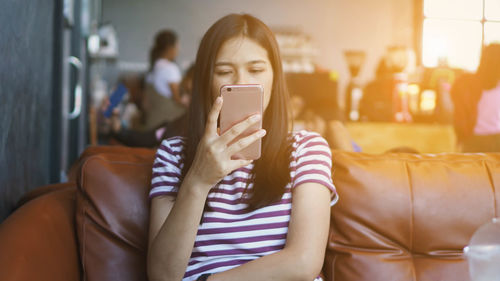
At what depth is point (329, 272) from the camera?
1.36 meters

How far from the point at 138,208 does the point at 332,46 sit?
704 cm

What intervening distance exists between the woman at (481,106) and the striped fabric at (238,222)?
2.66 metres

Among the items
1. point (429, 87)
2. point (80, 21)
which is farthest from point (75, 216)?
point (429, 87)

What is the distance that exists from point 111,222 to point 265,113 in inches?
21.3

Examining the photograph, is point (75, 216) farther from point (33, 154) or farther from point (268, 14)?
point (268, 14)

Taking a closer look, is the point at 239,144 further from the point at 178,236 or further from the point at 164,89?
the point at 164,89

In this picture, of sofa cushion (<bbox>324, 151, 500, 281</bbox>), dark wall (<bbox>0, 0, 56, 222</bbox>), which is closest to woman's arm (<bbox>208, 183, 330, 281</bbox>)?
sofa cushion (<bbox>324, 151, 500, 281</bbox>)

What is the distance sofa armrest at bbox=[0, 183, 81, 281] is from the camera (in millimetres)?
969

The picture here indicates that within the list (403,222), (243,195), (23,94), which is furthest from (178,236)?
(23,94)

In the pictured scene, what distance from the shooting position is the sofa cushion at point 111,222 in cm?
131

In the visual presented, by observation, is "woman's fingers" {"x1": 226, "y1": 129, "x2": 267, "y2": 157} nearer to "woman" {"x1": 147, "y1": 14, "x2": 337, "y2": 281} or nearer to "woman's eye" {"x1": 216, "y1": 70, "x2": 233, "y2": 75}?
"woman" {"x1": 147, "y1": 14, "x2": 337, "y2": 281}

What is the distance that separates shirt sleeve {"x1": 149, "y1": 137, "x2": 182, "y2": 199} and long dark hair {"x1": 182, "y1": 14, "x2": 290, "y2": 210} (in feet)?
0.11

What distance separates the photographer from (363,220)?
4.40ft

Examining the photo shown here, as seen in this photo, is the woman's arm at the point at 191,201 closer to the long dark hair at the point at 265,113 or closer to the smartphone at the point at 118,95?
the long dark hair at the point at 265,113
